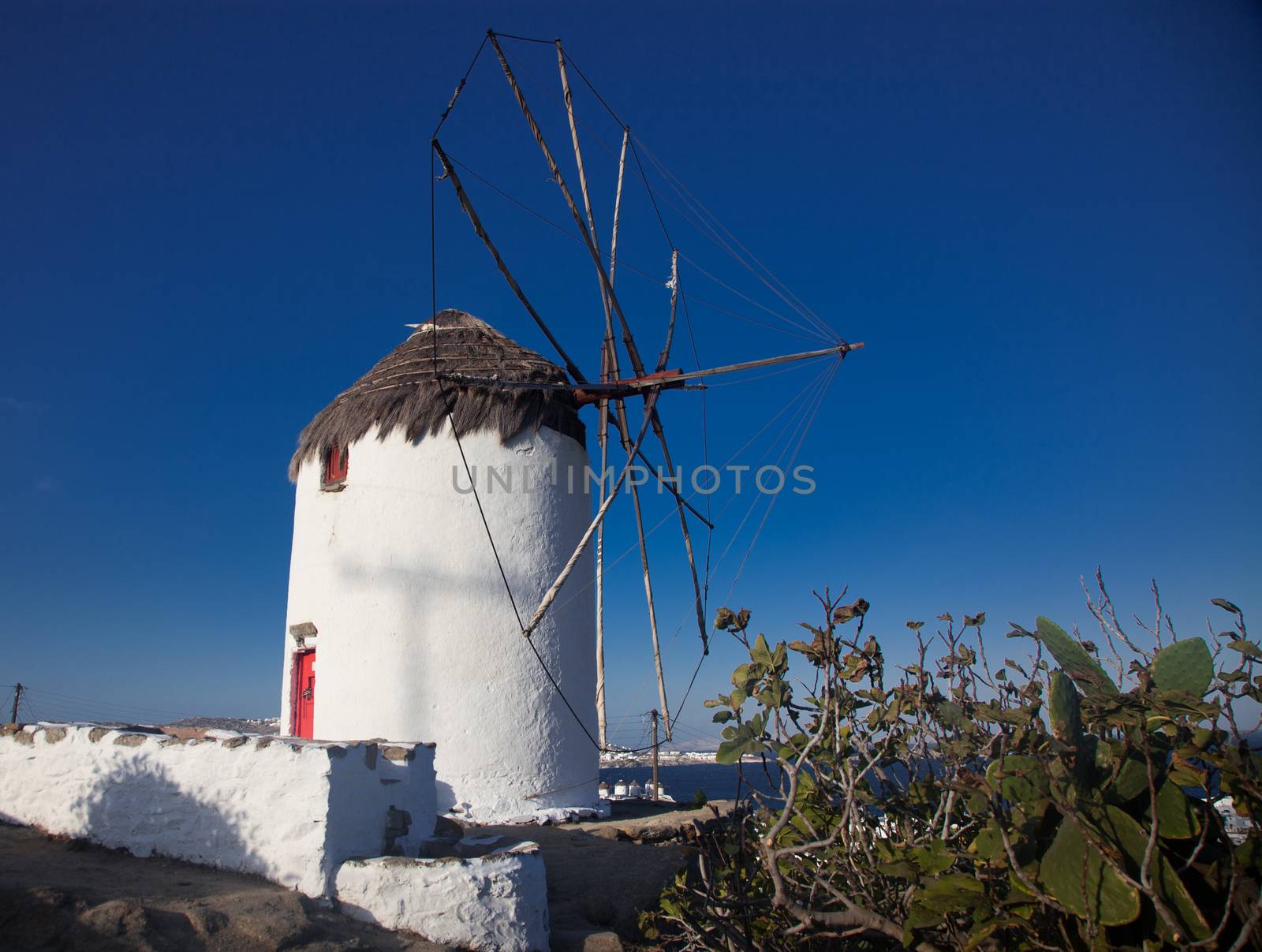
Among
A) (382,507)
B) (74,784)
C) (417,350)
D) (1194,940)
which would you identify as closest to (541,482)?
(382,507)

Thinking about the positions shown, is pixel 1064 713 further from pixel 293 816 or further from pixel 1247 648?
pixel 293 816

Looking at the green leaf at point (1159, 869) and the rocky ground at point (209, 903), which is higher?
the green leaf at point (1159, 869)

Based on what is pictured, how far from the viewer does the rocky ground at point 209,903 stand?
319 cm

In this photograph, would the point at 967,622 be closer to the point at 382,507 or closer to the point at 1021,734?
the point at 1021,734

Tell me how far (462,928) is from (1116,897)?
3.11 metres

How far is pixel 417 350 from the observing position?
8953 mm

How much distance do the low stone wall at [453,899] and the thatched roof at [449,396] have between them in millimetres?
4682

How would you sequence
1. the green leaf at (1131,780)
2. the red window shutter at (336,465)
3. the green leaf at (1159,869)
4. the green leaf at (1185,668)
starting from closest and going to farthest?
the green leaf at (1159,869) → the green leaf at (1131,780) → the green leaf at (1185,668) → the red window shutter at (336,465)

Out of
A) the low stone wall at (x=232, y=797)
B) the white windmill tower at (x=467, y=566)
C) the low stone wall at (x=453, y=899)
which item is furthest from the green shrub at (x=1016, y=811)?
the white windmill tower at (x=467, y=566)

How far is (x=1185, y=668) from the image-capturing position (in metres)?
2.15

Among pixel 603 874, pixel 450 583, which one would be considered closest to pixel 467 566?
pixel 450 583

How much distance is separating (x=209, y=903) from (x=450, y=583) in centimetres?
419

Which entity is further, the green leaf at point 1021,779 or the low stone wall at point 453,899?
the low stone wall at point 453,899

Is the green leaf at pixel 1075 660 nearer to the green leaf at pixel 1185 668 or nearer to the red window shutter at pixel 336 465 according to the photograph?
the green leaf at pixel 1185 668
